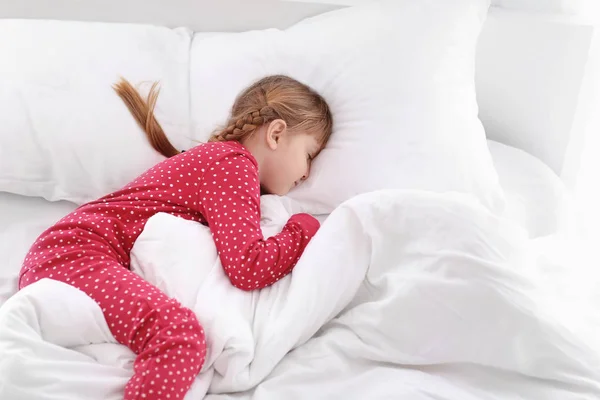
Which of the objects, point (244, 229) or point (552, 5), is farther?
point (552, 5)

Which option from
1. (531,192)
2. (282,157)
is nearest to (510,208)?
(531,192)

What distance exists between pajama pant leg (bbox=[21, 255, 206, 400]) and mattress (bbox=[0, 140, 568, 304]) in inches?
7.6

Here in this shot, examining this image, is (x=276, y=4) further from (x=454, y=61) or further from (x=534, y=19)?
(x=534, y=19)

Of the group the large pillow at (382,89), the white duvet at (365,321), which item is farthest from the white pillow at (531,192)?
the white duvet at (365,321)

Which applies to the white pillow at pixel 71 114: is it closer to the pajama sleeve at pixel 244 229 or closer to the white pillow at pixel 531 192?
the pajama sleeve at pixel 244 229

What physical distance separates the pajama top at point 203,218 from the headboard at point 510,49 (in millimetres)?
474

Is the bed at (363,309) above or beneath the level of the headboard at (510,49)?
beneath

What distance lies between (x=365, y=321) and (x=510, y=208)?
0.51 meters

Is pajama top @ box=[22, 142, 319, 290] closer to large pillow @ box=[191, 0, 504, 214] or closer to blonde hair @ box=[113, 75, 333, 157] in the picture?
blonde hair @ box=[113, 75, 333, 157]

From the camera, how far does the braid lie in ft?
3.93

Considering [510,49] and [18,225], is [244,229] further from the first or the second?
[510,49]

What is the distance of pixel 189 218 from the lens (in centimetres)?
113

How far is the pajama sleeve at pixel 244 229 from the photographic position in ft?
3.27

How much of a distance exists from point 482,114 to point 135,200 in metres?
0.85
